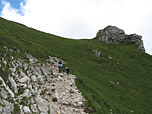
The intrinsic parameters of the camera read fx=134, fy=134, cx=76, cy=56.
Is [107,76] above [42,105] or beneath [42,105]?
above

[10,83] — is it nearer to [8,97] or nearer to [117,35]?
[8,97]

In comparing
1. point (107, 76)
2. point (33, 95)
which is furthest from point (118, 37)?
point (33, 95)

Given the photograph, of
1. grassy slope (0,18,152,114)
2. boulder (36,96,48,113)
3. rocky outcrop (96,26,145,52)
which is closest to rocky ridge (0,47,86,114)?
boulder (36,96,48,113)

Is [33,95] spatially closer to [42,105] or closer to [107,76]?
[42,105]

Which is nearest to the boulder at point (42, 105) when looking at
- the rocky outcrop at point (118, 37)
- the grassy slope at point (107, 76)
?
the grassy slope at point (107, 76)

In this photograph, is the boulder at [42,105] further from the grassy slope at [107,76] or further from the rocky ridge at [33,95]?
the grassy slope at [107,76]

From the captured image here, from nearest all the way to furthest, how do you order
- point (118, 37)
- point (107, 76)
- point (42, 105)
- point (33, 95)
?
point (42, 105), point (33, 95), point (107, 76), point (118, 37)

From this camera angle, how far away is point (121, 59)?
52.8 meters

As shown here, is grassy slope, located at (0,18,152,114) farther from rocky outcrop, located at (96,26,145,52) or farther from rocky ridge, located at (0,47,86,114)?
rocky outcrop, located at (96,26,145,52)

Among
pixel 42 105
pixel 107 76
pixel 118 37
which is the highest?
pixel 118 37

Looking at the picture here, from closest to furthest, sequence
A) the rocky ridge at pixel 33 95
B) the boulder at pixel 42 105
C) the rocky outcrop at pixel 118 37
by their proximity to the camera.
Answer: the rocky ridge at pixel 33 95 → the boulder at pixel 42 105 → the rocky outcrop at pixel 118 37

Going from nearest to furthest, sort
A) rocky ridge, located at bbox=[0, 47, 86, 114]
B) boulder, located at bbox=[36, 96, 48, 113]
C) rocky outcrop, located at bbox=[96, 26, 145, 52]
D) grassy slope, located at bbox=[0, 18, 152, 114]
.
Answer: rocky ridge, located at bbox=[0, 47, 86, 114] → boulder, located at bbox=[36, 96, 48, 113] → grassy slope, located at bbox=[0, 18, 152, 114] → rocky outcrop, located at bbox=[96, 26, 145, 52]

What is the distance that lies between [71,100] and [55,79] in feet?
20.1

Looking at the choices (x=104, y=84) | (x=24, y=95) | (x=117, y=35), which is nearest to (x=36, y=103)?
(x=24, y=95)
